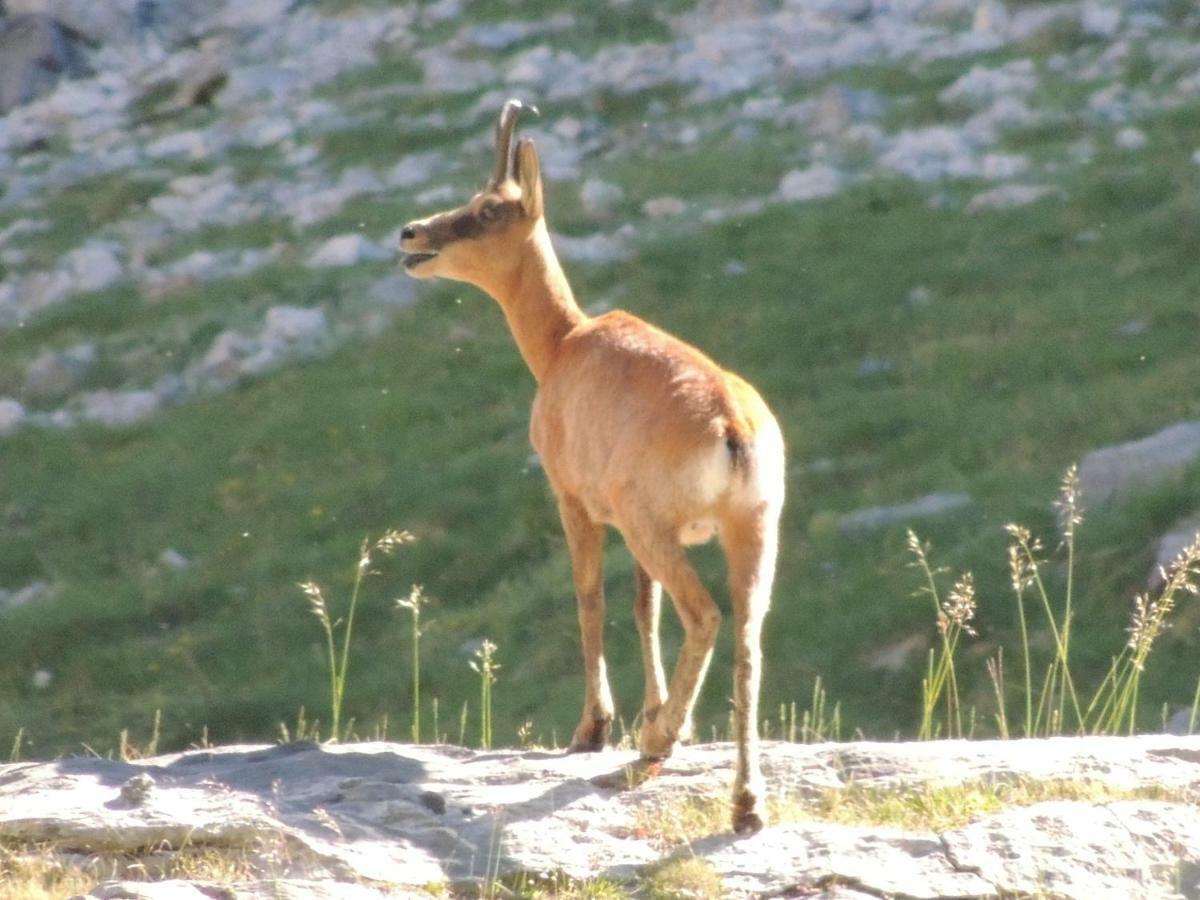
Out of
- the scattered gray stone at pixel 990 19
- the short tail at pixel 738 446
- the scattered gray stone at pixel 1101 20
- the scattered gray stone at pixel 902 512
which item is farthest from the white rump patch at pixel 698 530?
the scattered gray stone at pixel 990 19

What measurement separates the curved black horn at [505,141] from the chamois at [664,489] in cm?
95

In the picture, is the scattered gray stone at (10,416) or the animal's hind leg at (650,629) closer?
the animal's hind leg at (650,629)

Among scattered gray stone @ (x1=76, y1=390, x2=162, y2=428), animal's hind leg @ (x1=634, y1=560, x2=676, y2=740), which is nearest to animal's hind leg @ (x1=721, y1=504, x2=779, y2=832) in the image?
animal's hind leg @ (x1=634, y1=560, x2=676, y2=740)

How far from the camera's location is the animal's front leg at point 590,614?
27.3ft

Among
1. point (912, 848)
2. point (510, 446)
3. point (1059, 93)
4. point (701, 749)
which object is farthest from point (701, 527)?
point (1059, 93)

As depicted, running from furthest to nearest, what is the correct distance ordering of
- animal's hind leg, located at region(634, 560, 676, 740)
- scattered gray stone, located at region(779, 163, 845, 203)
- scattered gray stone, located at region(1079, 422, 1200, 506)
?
1. scattered gray stone, located at region(779, 163, 845, 203)
2. scattered gray stone, located at region(1079, 422, 1200, 506)
3. animal's hind leg, located at region(634, 560, 676, 740)

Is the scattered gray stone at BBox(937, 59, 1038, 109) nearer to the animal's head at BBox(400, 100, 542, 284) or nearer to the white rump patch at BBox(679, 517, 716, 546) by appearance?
the animal's head at BBox(400, 100, 542, 284)

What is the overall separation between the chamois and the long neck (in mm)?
51

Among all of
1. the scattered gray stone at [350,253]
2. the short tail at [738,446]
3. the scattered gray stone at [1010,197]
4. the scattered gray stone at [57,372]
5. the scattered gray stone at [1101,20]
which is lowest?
the short tail at [738,446]

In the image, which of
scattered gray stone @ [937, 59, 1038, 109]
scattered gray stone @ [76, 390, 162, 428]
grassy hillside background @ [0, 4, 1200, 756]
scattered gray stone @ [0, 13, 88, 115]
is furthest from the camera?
scattered gray stone @ [0, 13, 88, 115]

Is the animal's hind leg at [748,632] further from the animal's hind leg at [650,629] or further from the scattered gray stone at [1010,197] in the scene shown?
the scattered gray stone at [1010,197]

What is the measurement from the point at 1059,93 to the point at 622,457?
16.0 metres

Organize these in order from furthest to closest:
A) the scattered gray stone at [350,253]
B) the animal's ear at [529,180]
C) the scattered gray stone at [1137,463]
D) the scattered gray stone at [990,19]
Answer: the scattered gray stone at [990,19] < the scattered gray stone at [350,253] < the scattered gray stone at [1137,463] < the animal's ear at [529,180]

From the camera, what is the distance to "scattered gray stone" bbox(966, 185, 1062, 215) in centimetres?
2027
